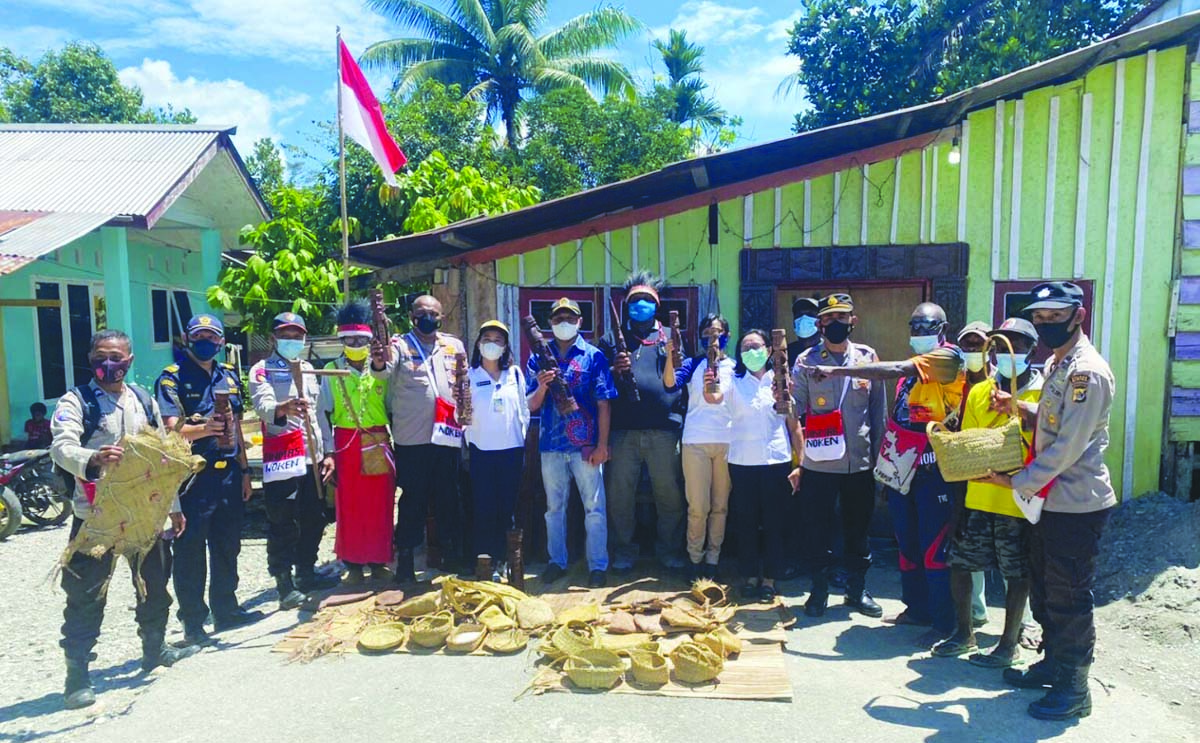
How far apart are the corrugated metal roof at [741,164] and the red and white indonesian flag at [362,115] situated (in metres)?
1.79

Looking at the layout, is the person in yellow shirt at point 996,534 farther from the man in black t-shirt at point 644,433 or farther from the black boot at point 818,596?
the man in black t-shirt at point 644,433

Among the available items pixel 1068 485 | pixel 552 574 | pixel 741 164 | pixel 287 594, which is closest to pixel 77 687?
pixel 287 594

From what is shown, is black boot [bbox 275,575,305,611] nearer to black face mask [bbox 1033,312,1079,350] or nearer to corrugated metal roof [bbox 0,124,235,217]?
black face mask [bbox 1033,312,1079,350]

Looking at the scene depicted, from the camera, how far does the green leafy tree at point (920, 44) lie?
13203 mm

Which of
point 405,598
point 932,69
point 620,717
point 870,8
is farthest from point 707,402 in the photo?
point 870,8

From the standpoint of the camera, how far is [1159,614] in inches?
198

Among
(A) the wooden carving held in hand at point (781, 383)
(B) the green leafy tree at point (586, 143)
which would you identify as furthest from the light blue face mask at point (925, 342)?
(B) the green leafy tree at point (586, 143)

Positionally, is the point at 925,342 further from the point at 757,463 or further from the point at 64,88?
the point at 64,88

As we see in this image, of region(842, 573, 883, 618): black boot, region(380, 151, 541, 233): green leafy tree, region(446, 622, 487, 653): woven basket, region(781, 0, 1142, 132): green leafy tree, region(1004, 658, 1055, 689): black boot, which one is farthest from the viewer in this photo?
region(781, 0, 1142, 132): green leafy tree

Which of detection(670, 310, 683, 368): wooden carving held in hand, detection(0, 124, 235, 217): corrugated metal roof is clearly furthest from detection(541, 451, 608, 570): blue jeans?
detection(0, 124, 235, 217): corrugated metal roof

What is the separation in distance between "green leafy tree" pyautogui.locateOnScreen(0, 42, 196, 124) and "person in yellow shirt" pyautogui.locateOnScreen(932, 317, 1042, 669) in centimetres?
2950

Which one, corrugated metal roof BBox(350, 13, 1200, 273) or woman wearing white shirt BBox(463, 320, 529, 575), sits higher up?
corrugated metal roof BBox(350, 13, 1200, 273)

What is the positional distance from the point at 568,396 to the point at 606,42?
1838cm

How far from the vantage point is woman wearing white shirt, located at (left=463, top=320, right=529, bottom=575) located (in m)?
5.29
